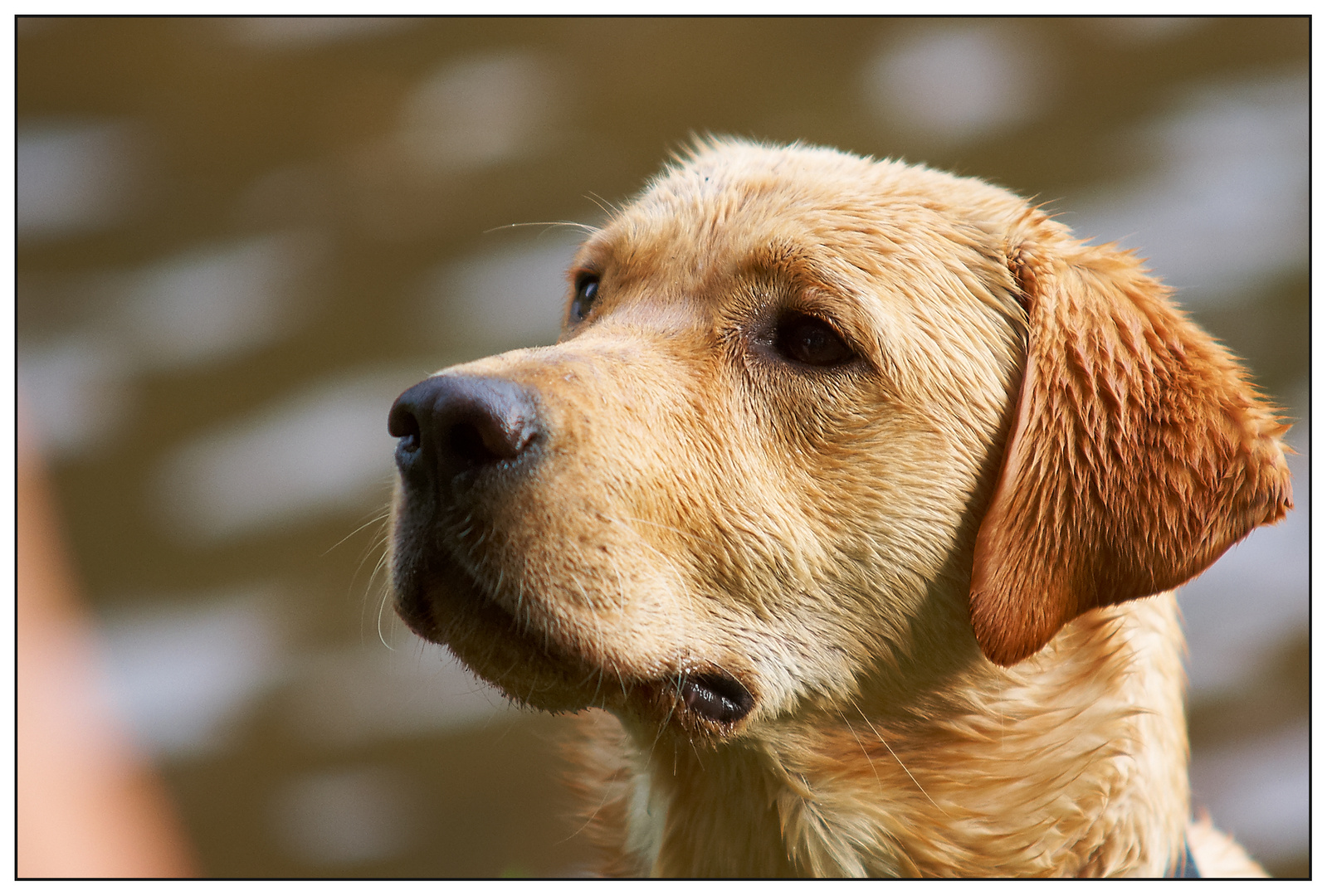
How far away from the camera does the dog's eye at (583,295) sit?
7.95 feet

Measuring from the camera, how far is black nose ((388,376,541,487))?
1.50m

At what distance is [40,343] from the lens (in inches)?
159

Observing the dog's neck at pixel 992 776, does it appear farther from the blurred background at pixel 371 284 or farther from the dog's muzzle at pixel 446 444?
the blurred background at pixel 371 284

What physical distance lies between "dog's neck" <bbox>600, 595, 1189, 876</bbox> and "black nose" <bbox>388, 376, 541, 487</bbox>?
0.85 meters

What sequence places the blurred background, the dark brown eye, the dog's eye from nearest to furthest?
the dark brown eye
the dog's eye
the blurred background

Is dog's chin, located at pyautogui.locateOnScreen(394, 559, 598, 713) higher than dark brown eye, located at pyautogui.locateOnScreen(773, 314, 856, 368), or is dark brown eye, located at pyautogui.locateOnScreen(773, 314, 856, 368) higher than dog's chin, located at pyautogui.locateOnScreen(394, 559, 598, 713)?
dark brown eye, located at pyautogui.locateOnScreen(773, 314, 856, 368)

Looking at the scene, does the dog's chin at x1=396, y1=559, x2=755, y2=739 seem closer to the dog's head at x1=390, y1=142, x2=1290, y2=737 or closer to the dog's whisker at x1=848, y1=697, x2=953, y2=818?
the dog's head at x1=390, y1=142, x2=1290, y2=737

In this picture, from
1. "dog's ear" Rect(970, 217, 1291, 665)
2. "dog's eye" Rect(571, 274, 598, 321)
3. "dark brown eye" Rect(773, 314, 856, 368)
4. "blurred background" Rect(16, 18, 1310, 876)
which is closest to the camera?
"dog's ear" Rect(970, 217, 1291, 665)

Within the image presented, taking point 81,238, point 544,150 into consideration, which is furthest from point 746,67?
point 81,238

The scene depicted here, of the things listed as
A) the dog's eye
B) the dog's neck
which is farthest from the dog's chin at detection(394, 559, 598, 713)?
the dog's eye

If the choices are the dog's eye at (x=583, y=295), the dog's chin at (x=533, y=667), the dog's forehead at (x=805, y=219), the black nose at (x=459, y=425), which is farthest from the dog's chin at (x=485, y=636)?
the dog's eye at (x=583, y=295)

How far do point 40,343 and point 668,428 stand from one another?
11.5 feet

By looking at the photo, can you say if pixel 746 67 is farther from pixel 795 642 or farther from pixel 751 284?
pixel 795 642

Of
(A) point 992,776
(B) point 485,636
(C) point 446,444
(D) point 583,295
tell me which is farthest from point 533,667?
(D) point 583,295
